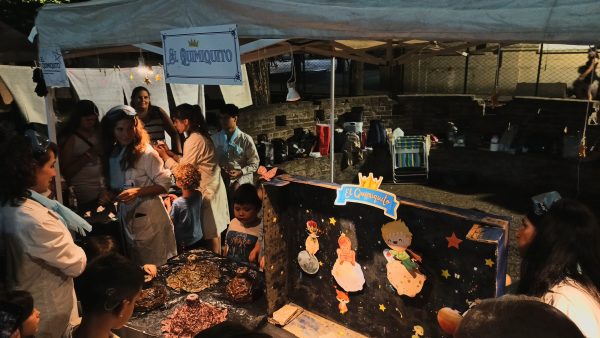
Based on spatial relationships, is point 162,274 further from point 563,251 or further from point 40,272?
point 563,251

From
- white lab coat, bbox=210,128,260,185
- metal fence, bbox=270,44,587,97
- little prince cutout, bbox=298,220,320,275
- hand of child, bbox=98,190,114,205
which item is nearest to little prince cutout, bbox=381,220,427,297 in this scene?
little prince cutout, bbox=298,220,320,275

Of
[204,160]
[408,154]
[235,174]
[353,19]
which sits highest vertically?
[353,19]

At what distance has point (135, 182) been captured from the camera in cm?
375

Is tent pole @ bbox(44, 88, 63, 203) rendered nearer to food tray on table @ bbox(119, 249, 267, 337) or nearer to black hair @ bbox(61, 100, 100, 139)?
black hair @ bbox(61, 100, 100, 139)

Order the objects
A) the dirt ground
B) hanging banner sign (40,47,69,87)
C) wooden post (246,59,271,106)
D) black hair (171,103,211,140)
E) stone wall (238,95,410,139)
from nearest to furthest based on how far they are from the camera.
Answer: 1. hanging banner sign (40,47,69,87)
2. black hair (171,103,211,140)
3. the dirt ground
4. stone wall (238,95,410,139)
5. wooden post (246,59,271,106)

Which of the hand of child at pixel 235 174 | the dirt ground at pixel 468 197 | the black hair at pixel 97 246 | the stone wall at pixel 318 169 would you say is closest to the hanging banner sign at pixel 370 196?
the black hair at pixel 97 246

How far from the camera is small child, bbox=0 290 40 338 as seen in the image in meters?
1.63

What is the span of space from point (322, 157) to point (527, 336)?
9.33m

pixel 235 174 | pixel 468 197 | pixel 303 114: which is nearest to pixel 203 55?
pixel 235 174

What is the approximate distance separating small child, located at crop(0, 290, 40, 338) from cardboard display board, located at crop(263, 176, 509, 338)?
127 cm

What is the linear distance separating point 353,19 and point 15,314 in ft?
6.72

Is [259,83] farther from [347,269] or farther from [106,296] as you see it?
[106,296]

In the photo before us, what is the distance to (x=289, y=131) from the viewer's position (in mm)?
10211

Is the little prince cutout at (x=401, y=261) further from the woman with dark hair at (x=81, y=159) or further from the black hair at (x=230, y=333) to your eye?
the woman with dark hair at (x=81, y=159)
